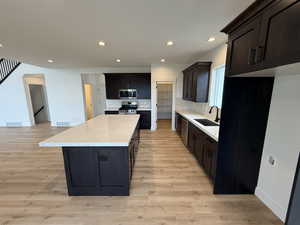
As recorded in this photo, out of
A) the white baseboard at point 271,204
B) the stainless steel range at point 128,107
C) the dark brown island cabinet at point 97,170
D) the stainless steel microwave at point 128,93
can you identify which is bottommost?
the white baseboard at point 271,204

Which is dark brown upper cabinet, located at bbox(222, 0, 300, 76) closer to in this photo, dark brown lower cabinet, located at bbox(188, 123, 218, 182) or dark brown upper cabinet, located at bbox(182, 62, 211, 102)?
dark brown lower cabinet, located at bbox(188, 123, 218, 182)

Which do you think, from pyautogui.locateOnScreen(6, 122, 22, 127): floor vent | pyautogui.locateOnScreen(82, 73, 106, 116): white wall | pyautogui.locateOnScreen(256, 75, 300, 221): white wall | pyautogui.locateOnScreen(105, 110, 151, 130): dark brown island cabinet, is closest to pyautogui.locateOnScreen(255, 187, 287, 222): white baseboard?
pyautogui.locateOnScreen(256, 75, 300, 221): white wall

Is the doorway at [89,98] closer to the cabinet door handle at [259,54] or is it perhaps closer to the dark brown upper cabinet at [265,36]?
the dark brown upper cabinet at [265,36]

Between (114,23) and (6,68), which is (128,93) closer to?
(114,23)

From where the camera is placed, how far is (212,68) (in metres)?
3.31

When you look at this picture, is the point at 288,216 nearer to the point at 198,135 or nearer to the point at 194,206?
the point at 194,206

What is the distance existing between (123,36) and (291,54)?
2366 mm

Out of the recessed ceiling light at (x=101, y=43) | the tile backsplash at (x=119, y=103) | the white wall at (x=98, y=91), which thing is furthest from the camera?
the white wall at (x=98, y=91)

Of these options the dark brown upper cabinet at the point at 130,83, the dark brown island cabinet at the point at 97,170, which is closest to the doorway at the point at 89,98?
the dark brown upper cabinet at the point at 130,83

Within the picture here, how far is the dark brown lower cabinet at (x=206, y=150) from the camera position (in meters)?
2.05

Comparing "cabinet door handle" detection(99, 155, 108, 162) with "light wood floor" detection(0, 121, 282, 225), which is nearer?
"light wood floor" detection(0, 121, 282, 225)

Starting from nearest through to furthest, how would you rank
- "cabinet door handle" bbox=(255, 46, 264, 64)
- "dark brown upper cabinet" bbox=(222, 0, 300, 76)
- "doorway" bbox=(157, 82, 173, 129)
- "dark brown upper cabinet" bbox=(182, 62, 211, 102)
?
"dark brown upper cabinet" bbox=(222, 0, 300, 76) → "cabinet door handle" bbox=(255, 46, 264, 64) → "dark brown upper cabinet" bbox=(182, 62, 211, 102) → "doorway" bbox=(157, 82, 173, 129)

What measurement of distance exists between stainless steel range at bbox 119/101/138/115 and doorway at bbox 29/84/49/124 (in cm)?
488

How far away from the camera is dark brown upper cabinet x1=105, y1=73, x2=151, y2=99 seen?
534 cm
